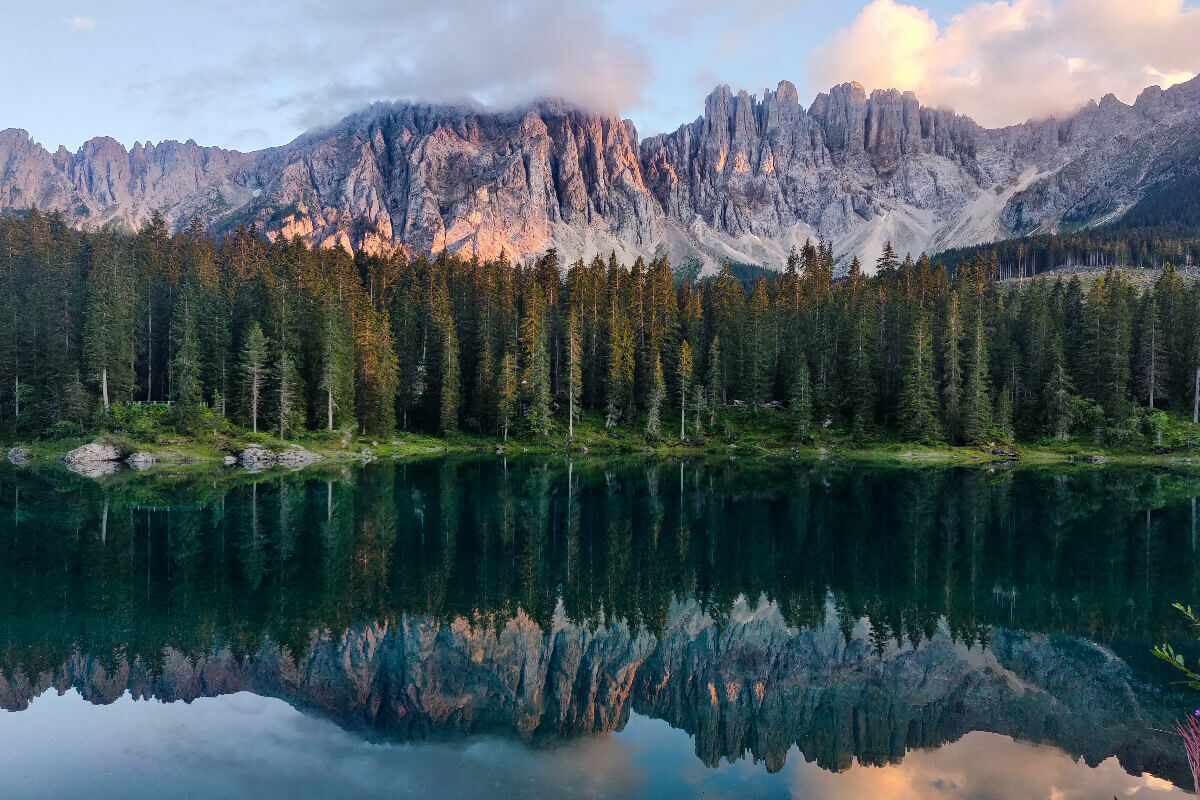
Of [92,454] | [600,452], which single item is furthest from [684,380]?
[92,454]

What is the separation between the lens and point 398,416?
290 feet

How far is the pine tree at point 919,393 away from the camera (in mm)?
79125

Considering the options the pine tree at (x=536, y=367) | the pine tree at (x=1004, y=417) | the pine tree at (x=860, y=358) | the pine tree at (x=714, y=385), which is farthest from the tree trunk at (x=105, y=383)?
the pine tree at (x=1004, y=417)

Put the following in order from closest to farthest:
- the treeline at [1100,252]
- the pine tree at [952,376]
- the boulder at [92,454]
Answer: the boulder at [92,454]
the pine tree at [952,376]
the treeline at [1100,252]

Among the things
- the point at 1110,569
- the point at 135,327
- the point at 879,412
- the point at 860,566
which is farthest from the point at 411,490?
the point at 879,412

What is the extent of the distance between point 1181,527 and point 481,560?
38.3m

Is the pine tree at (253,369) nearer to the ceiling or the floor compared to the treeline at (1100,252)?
nearer to the floor

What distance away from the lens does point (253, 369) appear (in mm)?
67500

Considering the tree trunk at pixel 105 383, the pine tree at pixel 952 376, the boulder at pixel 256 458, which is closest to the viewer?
the boulder at pixel 256 458

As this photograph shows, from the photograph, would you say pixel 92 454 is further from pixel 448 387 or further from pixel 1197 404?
pixel 1197 404

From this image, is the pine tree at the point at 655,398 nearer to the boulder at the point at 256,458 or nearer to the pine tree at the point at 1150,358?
the boulder at the point at 256,458

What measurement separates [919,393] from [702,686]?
7074 centimetres

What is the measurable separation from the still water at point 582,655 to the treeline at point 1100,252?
162 metres

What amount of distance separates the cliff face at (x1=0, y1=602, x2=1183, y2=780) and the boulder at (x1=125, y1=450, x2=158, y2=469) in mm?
48657
